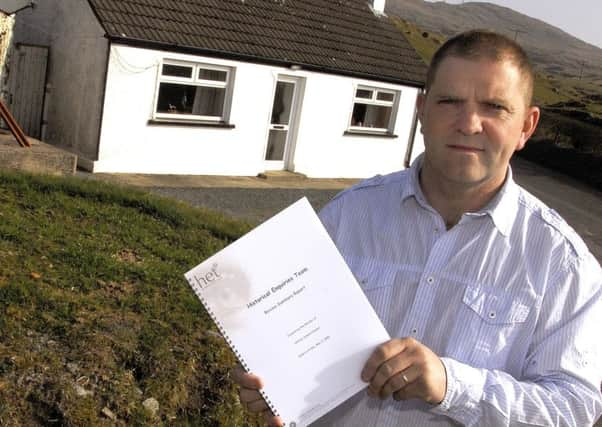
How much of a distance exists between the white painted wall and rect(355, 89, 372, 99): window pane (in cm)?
28

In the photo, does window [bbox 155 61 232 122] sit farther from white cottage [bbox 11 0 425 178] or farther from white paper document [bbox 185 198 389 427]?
white paper document [bbox 185 198 389 427]

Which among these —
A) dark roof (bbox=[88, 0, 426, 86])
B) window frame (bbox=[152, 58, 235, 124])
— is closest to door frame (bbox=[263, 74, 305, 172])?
dark roof (bbox=[88, 0, 426, 86])

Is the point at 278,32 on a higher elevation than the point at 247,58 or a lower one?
higher

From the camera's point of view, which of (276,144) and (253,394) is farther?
(276,144)

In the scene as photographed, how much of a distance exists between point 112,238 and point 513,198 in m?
5.67

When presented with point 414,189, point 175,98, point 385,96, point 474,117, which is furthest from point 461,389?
point 385,96

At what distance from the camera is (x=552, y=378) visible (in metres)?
2.12

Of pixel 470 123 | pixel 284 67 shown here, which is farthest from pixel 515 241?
pixel 284 67

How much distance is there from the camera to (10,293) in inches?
213

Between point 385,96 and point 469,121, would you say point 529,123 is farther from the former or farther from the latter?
point 385,96

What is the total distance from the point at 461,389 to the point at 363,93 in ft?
59.3

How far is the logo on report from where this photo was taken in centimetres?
217

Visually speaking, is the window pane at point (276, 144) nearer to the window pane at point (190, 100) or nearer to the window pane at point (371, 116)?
the window pane at point (190, 100)

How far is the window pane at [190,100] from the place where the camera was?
1538cm
